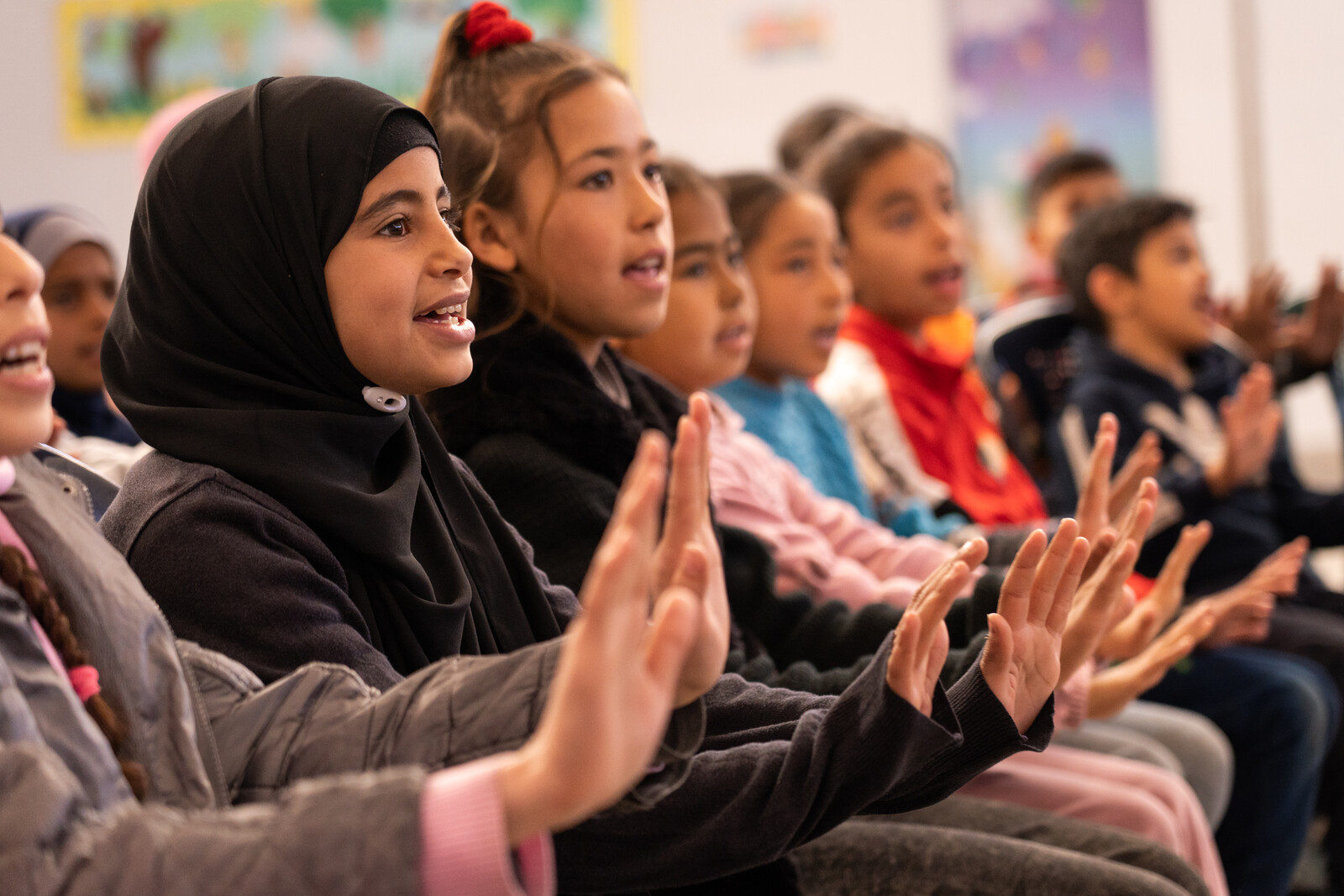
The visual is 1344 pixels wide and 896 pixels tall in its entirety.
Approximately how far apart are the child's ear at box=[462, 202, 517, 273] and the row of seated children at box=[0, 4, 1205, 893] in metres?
0.33

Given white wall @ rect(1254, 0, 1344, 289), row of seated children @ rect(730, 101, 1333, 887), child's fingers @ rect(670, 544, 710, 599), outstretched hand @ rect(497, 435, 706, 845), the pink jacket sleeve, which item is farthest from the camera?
white wall @ rect(1254, 0, 1344, 289)

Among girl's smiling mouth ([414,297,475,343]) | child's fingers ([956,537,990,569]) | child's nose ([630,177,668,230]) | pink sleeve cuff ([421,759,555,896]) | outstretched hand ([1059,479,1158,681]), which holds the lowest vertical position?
outstretched hand ([1059,479,1158,681])

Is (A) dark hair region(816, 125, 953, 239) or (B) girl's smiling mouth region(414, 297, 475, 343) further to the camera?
(A) dark hair region(816, 125, 953, 239)

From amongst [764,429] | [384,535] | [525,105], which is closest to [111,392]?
[384,535]

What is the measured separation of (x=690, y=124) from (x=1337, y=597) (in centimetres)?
259

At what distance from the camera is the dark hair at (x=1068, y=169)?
3.39 m

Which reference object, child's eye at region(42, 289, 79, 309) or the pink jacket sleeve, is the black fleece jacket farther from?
child's eye at region(42, 289, 79, 309)

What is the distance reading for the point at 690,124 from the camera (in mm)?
4375

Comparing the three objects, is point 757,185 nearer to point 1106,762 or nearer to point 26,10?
point 1106,762

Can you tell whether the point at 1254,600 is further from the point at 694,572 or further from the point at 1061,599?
the point at 694,572

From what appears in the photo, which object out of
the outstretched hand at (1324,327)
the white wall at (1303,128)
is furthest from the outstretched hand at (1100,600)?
the white wall at (1303,128)

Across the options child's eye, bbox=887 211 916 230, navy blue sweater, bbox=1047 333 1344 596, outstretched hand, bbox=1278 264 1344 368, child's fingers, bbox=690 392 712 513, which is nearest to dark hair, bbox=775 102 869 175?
child's eye, bbox=887 211 916 230

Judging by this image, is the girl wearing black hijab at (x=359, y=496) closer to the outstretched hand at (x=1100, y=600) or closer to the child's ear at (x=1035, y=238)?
the outstretched hand at (x=1100, y=600)

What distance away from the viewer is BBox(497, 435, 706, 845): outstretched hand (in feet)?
2.02
